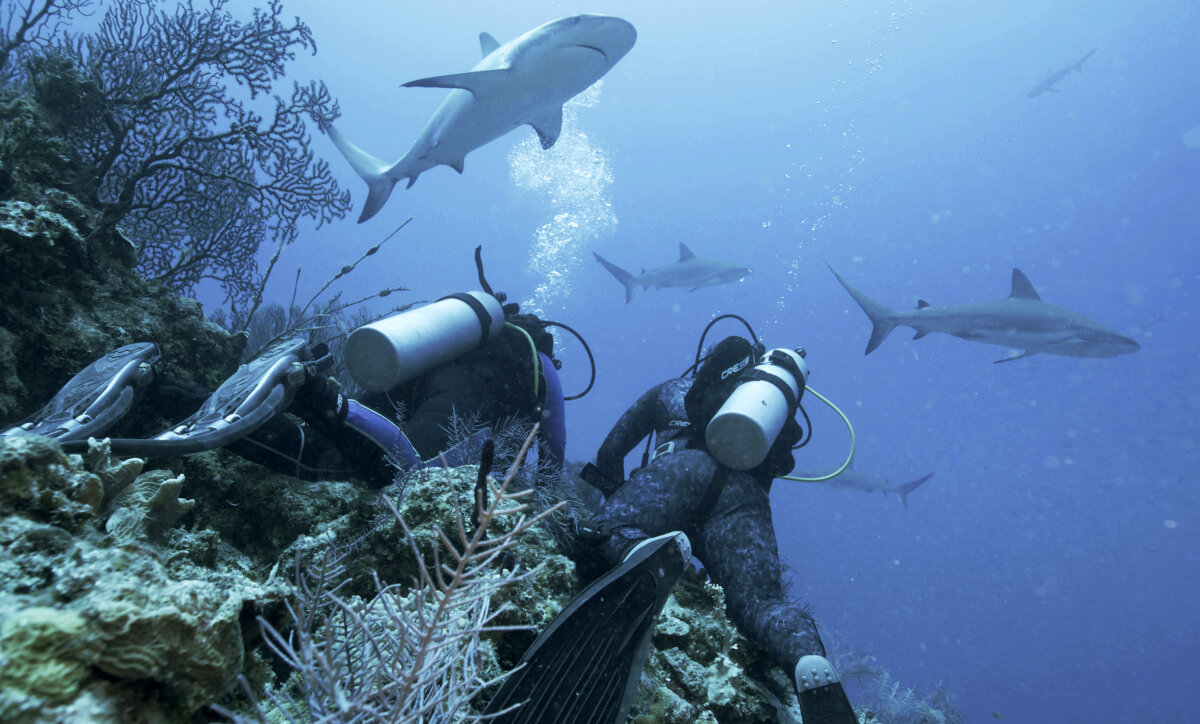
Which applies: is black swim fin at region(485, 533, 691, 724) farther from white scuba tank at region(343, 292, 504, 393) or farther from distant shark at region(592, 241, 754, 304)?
distant shark at region(592, 241, 754, 304)

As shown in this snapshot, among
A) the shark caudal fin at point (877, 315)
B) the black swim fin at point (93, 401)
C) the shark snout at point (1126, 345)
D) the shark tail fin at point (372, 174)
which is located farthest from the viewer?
the shark snout at point (1126, 345)

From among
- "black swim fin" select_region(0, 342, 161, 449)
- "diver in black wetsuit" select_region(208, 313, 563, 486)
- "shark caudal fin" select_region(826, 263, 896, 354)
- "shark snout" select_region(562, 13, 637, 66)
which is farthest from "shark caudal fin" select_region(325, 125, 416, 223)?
"shark caudal fin" select_region(826, 263, 896, 354)

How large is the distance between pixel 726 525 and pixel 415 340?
250 cm

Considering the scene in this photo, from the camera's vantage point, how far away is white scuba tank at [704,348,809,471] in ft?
11.5

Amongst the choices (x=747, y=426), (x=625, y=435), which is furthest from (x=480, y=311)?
(x=747, y=426)

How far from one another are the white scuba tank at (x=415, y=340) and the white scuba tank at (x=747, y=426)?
6.37 feet

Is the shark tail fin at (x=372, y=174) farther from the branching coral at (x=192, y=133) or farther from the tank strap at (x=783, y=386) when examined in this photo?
the tank strap at (x=783, y=386)

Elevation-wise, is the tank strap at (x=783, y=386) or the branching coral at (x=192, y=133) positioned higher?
the branching coral at (x=192, y=133)

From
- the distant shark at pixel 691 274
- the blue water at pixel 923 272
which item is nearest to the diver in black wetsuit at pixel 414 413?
the distant shark at pixel 691 274

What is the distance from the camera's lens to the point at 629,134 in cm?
9869

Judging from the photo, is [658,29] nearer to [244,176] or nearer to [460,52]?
[460,52]

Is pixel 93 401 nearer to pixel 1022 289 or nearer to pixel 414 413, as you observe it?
pixel 414 413

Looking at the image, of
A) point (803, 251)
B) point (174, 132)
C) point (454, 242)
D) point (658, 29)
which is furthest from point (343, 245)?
point (174, 132)

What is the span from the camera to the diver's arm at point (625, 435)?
457 cm
